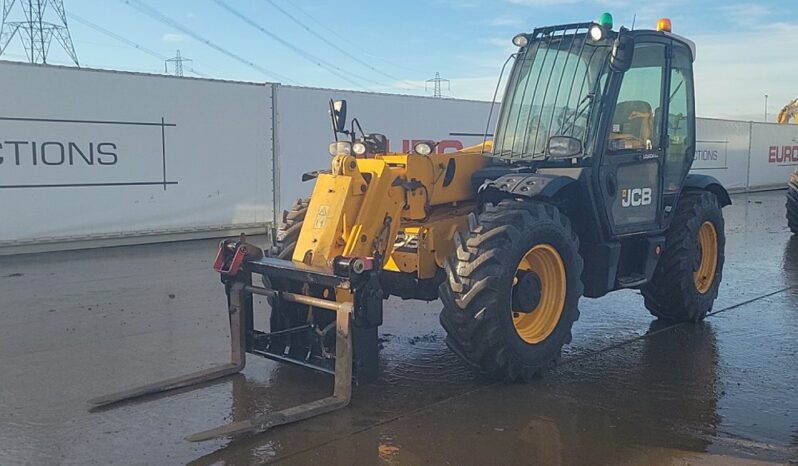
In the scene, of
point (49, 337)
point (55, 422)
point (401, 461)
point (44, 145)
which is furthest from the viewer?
point (44, 145)

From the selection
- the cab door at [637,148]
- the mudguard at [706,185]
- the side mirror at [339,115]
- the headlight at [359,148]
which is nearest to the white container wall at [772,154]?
the mudguard at [706,185]

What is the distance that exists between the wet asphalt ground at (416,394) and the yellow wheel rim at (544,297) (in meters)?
0.35

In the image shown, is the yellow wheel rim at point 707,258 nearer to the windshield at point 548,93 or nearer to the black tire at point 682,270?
the black tire at point 682,270

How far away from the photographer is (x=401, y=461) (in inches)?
159

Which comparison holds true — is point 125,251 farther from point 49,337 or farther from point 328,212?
point 328,212

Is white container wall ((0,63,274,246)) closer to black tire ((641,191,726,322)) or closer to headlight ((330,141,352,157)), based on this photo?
headlight ((330,141,352,157))

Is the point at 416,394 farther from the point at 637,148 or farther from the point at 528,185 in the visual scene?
the point at 637,148

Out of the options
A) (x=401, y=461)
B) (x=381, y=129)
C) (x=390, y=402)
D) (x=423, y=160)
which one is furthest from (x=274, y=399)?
(x=381, y=129)

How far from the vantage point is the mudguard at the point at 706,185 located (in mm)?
7332

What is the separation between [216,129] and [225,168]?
2.24 feet

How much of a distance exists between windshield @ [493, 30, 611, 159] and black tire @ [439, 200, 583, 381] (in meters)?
1.07

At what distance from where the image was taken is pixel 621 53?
586cm

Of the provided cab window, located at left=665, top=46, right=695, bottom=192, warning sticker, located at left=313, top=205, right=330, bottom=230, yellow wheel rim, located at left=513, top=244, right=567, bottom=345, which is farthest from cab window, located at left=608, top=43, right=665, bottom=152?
warning sticker, located at left=313, top=205, right=330, bottom=230

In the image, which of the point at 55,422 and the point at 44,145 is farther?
the point at 44,145
